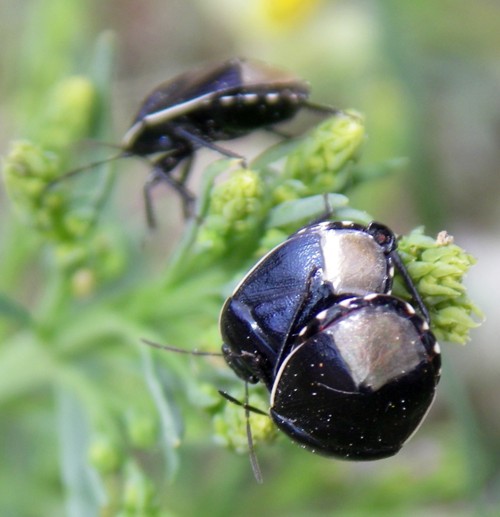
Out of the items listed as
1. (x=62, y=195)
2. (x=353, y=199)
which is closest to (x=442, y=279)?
(x=62, y=195)

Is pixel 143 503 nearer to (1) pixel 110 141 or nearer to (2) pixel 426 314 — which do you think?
(2) pixel 426 314

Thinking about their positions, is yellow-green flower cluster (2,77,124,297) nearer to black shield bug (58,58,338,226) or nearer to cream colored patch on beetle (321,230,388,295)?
black shield bug (58,58,338,226)

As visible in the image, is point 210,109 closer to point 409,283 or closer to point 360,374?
point 409,283

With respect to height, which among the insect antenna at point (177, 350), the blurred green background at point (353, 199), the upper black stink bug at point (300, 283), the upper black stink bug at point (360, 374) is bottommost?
the blurred green background at point (353, 199)

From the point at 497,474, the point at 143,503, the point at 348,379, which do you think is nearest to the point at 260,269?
the point at 348,379

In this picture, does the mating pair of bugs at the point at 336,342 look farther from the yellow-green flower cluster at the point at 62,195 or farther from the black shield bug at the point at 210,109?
the yellow-green flower cluster at the point at 62,195

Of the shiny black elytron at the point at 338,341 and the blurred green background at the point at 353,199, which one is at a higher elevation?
the shiny black elytron at the point at 338,341

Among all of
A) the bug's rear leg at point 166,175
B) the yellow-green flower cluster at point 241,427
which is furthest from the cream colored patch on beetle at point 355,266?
the bug's rear leg at point 166,175

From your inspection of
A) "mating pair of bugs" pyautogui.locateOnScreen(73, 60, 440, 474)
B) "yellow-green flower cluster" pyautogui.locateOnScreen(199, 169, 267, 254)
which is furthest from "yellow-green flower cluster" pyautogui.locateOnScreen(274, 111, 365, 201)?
"mating pair of bugs" pyautogui.locateOnScreen(73, 60, 440, 474)
